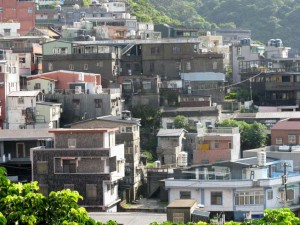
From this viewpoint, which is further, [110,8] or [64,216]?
[110,8]

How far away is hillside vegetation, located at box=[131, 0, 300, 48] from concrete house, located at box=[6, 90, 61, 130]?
2014 inches

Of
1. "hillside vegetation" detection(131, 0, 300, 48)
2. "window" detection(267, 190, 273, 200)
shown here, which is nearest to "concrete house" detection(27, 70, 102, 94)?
"window" detection(267, 190, 273, 200)

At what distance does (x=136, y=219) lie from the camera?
1689 inches

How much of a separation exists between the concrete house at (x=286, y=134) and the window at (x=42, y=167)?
11.9 metres

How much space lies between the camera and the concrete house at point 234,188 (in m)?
48.0

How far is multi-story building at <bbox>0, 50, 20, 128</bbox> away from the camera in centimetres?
5672

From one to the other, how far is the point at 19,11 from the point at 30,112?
86.0ft

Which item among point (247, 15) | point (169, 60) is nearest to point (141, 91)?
point (169, 60)

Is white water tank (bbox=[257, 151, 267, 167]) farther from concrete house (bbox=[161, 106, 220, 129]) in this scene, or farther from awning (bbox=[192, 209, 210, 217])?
concrete house (bbox=[161, 106, 220, 129])

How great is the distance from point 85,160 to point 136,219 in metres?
6.45

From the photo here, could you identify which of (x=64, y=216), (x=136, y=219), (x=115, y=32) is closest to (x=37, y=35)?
(x=115, y=32)

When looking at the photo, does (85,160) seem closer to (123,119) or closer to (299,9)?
(123,119)

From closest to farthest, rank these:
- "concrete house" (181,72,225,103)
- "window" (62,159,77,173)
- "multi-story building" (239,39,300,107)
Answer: "window" (62,159,77,173), "concrete house" (181,72,225,103), "multi-story building" (239,39,300,107)

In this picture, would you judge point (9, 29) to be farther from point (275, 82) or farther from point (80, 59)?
point (275, 82)
